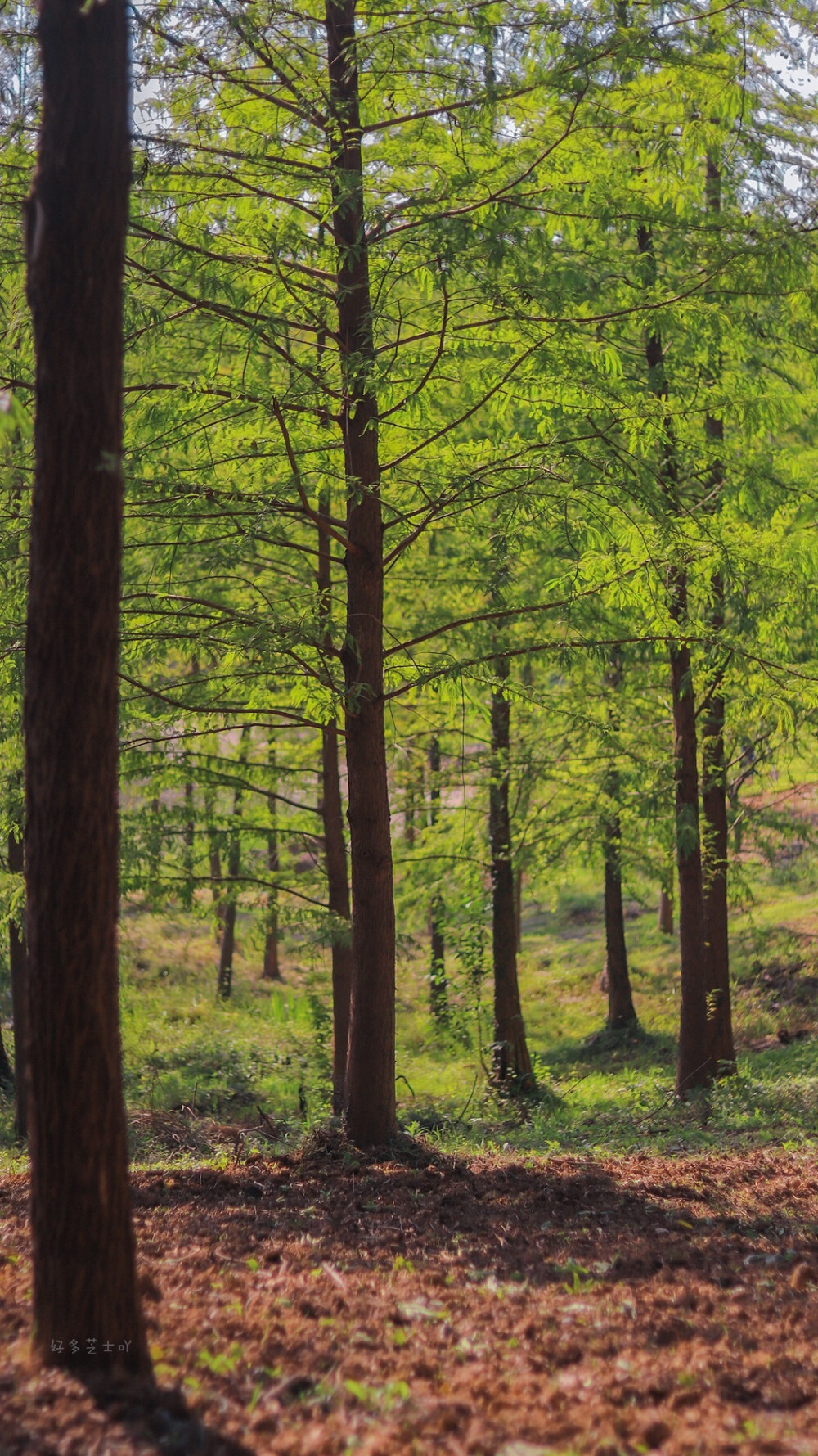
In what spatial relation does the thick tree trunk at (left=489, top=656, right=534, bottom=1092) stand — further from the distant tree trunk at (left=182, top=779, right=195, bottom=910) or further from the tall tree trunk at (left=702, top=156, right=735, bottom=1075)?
the distant tree trunk at (left=182, top=779, right=195, bottom=910)

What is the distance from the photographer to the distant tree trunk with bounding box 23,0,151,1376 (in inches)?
136

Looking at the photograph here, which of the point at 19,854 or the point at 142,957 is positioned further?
the point at 142,957

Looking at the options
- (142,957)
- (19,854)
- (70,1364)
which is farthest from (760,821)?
(142,957)

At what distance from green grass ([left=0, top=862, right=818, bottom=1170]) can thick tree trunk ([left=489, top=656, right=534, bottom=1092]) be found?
325 mm

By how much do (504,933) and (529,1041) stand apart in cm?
618

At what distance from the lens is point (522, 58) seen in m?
6.27

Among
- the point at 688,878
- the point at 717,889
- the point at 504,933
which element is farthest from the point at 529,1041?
the point at 688,878

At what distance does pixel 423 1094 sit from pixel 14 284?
11.9 m

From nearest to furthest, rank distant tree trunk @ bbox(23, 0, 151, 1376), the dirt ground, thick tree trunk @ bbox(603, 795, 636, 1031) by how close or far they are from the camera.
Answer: the dirt ground
distant tree trunk @ bbox(23, 0, 151, 1376)
thick tree trunk @ bbox(603, 795, 636, 1031)

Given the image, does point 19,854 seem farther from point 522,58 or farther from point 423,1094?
point 522,58

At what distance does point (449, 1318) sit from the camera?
428cm

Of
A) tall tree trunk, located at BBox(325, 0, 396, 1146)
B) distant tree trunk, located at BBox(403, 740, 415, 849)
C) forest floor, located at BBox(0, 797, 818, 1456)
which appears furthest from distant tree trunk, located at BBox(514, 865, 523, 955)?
tall tree trunk, located at BBox(325, 0, 396, 1146)

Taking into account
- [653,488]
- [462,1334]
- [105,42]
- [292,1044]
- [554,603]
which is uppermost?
[105,42]

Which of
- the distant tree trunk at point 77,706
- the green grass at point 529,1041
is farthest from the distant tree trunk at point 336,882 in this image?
the distant tree trunk at point 77,706
